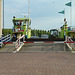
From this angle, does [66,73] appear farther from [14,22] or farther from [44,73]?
[14,22]

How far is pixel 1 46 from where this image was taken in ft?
50.1

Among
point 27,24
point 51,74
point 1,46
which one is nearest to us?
point 51,74

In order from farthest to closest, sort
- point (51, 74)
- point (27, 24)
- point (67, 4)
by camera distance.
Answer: point (67, 4), point (27, 24), point (51, 74)

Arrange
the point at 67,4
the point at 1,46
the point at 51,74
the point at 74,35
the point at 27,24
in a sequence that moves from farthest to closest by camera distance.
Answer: the point at 67,4 < the point at 27,24 < the point at 74,35 < the point at 1,46 < the point at 51,74

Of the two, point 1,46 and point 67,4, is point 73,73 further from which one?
point 67,4

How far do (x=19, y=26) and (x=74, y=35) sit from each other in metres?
9.40

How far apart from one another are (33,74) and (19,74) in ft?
1.69

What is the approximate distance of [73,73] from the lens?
6.00 m

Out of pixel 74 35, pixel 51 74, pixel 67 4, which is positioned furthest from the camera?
pixel 67 4

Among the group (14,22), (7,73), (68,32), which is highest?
(14,22)

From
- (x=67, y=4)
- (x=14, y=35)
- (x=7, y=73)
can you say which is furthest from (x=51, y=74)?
(x=67, y=4)

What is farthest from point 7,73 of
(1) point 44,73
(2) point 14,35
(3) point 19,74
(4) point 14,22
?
(4) point 14,22

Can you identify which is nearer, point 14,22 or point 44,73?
point 44,73

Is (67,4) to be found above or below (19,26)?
above
